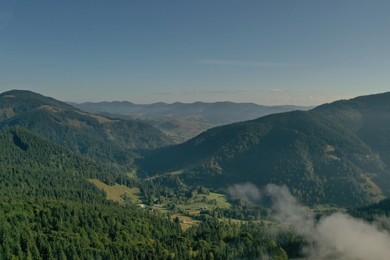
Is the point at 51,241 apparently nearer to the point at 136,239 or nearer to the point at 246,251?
the point at 136,239

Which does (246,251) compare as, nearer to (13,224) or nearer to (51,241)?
(51,241)

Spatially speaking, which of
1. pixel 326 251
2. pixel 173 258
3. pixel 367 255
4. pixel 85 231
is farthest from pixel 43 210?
pixel 367 255

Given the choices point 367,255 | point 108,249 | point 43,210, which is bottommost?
point 367,255

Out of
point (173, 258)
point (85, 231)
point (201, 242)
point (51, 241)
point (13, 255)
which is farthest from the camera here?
point (201, 242)

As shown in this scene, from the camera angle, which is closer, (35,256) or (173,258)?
(35,256)

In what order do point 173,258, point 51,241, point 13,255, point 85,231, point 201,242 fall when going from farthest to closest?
1. point 201,242
2. point 85,231
3. point 173,258
4. point 51,241
5. point 13,255

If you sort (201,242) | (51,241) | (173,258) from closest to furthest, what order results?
(51,241) → (173,258) → (201,242)

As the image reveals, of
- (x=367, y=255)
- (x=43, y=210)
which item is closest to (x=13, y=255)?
(x=43, y=210)

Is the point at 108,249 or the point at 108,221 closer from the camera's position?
the point at 108,249

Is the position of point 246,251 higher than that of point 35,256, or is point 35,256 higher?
point 35,256
